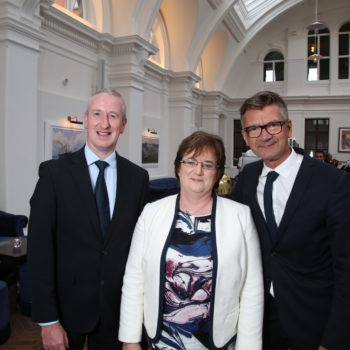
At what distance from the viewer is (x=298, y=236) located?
5.67ft

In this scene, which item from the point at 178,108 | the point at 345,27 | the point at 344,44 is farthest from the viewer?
the point at 344,44

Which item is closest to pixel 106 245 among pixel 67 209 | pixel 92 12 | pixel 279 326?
pixel 67 209

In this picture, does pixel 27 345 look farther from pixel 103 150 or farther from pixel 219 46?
pixel 219 46

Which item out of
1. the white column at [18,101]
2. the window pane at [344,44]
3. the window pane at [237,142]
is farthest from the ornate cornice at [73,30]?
the window pane at [344,44]

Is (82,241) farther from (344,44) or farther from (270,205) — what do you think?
(344,44)

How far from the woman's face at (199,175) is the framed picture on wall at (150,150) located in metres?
9.05

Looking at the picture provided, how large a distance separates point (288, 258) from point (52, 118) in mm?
6294

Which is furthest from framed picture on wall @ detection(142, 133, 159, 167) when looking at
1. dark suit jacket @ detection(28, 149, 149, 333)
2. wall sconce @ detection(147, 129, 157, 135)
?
dark suit jacket @ detection(28, 149, 149, 333)

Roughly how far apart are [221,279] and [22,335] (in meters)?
3.03

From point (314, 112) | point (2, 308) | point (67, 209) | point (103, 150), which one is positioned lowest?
point (2, 308)

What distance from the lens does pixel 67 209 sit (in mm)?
1812

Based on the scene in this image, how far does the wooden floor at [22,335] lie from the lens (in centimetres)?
336

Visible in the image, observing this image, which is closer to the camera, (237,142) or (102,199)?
(102,199)

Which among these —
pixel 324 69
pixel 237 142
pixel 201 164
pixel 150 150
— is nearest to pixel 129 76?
pixel 150 150
